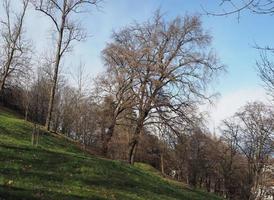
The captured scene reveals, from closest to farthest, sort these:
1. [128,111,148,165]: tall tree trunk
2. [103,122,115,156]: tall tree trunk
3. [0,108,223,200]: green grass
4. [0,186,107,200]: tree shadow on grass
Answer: [0,186,107,200]: tree shadow on grass, [0,108,223,200]: green grass, [128,111,148,165]: tall tree trunk, [103,122,115,156]: tall tree trunk

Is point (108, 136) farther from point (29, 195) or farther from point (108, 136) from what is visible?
point (29, 195)

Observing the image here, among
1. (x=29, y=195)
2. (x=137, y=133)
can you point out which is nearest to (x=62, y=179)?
(x=29, y=195)

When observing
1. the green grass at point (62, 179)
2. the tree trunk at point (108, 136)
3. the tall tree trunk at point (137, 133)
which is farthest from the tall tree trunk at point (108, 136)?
the green grass at point (62, 179)

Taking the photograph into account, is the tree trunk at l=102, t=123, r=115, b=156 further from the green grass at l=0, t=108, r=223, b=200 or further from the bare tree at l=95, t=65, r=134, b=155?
the green grass at l=0, t=108, r=223, b=200

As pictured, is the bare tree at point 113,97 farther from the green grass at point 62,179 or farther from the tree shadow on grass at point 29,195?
the tree shadow on grass at point 29,195

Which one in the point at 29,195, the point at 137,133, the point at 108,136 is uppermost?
the point at 137,133

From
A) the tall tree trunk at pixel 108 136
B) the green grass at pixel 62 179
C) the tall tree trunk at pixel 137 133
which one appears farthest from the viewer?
the tall tree trunk at pixel 108 136

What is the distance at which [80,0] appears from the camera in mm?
33812

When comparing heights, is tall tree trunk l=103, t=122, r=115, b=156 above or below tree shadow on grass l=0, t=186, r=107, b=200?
above

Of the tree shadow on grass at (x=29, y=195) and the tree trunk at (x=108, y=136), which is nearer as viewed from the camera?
the tree shadow on grass at (x=29, y=195)

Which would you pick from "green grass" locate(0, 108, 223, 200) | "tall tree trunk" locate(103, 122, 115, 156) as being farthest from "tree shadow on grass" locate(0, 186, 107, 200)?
"tall tree trunk" locate(103, 122, 115, 156)

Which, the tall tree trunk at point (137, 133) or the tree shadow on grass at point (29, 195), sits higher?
the tall tree trunk at point (137, 133)

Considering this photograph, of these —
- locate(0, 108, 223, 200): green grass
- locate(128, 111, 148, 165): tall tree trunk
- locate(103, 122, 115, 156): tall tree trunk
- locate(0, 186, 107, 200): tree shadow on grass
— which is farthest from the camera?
locate(103, 122, 115, 156): tall tree trunk

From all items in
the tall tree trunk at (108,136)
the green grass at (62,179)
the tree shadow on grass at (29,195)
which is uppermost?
the tall tree trunk at (108,136)
